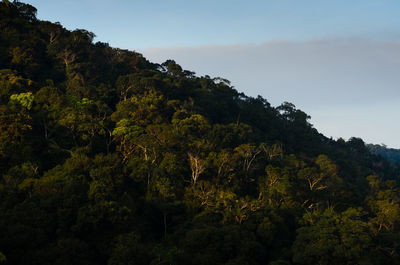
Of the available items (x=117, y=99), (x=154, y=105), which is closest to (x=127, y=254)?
(x=154, y=105)

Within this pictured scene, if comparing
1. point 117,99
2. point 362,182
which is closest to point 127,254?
point 117,99

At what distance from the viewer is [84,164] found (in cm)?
3638

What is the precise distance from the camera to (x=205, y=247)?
96.7 ft

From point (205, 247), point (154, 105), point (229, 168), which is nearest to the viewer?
point (205, 247)

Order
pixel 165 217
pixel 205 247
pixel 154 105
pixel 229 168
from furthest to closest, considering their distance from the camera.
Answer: pixel 154 105 → pixel 229 168 → pixel 165 217 → pixel 205 247

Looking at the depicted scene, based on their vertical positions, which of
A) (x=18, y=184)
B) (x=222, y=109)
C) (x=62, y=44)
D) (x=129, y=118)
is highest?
(x=62, y=44)

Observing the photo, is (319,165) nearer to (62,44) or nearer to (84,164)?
(84,164)

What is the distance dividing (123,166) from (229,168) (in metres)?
12.2

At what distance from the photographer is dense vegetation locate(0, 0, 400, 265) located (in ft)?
94.0

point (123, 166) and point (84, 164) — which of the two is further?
point (123, 166)

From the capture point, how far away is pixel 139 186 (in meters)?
39.6

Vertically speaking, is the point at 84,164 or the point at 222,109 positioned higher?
the point at 222,109

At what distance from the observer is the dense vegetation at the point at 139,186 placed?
94.0 feet

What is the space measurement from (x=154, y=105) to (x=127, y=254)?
3191 cm
